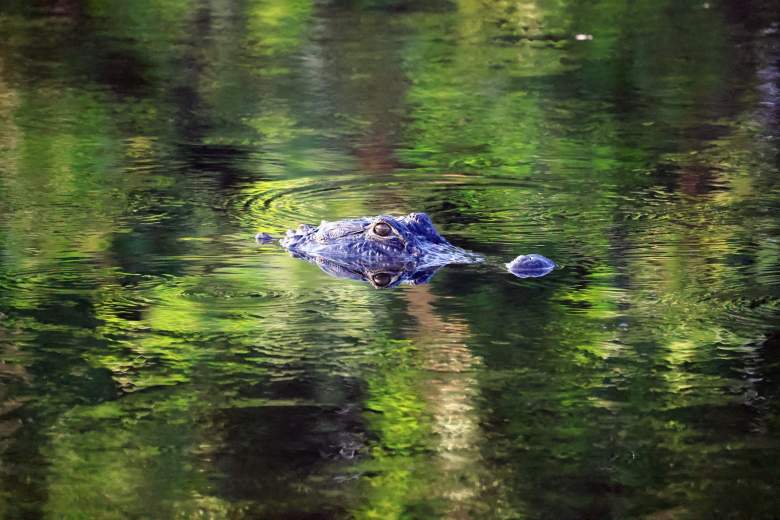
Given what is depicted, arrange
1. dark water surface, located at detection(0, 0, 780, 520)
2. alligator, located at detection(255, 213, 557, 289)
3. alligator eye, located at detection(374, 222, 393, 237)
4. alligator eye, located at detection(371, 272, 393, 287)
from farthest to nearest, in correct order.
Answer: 1. alligator eye, located at detection(374, 222, 393, 237)
2. alligator, located at detection(255, 213, 557, 289)
3. alligator eye, located at detection(371, 272, 393, 287)
4. dark water surface, located at detection(0, 0, 780, 520)

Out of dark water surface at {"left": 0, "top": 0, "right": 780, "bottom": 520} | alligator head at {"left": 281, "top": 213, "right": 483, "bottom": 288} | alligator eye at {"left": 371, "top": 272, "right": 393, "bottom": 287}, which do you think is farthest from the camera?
alligator head at {"left": 281, "top": 213, "right": 483, "bottom": 288}

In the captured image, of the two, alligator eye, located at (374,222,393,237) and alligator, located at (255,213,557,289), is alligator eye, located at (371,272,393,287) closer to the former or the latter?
alligator, located at (255,213,557,289)

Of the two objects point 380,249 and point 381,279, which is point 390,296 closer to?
point 381,279

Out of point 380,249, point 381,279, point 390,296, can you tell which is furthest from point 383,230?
point 390,296

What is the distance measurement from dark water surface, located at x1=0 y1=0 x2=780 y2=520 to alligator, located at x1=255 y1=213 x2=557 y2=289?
0.49 feet

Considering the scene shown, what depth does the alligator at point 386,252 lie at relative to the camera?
8602 millimetres

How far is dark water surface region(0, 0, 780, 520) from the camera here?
18.9 ft

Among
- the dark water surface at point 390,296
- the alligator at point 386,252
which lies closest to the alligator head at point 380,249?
the alligator at point 386,252

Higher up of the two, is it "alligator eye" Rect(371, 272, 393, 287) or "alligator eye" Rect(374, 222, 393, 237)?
"alligator eye" Rect(374, 222, 393, 237)

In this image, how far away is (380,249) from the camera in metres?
8.89

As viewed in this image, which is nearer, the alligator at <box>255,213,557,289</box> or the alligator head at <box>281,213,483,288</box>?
the alligator at <box>255,213,557,289</box>

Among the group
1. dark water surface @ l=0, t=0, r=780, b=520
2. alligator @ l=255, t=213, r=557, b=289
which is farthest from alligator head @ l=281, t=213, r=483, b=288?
dark water surface @ l=0, t=0, r=780, b=520

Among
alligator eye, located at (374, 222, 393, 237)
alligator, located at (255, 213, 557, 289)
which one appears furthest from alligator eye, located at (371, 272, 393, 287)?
alligator eye, located at (374, 222, 393, 237)

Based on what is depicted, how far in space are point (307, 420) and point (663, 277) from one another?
2787 mm
